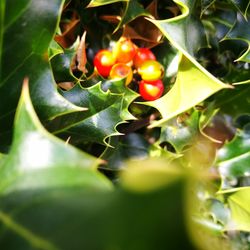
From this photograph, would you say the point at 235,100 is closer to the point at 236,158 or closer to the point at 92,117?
the point at 236,158

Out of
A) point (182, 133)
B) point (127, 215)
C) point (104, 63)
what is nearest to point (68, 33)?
point (104, 63)

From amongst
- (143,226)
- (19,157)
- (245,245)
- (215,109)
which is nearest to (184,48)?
(215,109)

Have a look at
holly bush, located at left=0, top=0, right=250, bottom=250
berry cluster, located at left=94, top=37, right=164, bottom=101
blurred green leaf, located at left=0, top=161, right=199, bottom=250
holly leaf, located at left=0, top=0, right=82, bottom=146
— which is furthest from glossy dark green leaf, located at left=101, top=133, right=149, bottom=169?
blurred green leaf, located at left=0, top=161, right=199, bottom=250

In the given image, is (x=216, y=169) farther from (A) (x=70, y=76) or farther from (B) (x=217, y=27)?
(A) (x=70, y=76)

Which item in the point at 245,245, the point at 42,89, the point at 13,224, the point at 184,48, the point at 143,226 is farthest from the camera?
the point at 245,245

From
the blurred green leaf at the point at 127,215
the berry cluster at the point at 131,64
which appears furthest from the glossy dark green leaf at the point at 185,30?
the blurred green leaf at the point at 127,215

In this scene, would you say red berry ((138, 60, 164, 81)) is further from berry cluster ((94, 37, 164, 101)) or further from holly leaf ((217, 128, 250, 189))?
holly leaf ((217, 128, 250, 189))
